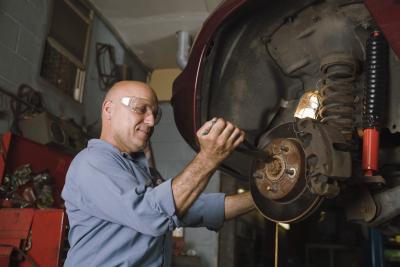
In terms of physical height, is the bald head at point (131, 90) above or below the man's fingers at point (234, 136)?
above

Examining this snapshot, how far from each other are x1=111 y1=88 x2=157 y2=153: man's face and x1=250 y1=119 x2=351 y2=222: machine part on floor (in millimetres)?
370

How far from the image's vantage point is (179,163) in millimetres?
3715

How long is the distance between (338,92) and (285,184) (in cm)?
32

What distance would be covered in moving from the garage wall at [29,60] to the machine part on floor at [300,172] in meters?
1.67

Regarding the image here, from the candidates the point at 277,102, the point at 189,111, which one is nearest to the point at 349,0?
the point at 277,102

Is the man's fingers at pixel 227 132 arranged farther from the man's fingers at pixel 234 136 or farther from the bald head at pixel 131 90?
the bald head at pixel 131 90

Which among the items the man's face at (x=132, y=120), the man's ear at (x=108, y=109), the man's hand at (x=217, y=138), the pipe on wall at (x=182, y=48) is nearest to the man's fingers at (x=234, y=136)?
the man's hand at (x=217, y=138)

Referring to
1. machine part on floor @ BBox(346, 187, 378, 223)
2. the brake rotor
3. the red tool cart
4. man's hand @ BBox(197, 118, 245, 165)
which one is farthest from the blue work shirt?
the red tool cart

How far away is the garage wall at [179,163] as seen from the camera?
11.1 feet

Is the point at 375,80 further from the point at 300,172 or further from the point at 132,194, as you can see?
the point at 132,194

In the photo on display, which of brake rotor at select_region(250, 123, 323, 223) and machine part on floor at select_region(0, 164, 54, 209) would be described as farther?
machine part on floor at select_region(0, 164, 54, 209)

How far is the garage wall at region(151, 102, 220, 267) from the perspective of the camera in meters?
3.38

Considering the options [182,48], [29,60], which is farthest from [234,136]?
[182,48]

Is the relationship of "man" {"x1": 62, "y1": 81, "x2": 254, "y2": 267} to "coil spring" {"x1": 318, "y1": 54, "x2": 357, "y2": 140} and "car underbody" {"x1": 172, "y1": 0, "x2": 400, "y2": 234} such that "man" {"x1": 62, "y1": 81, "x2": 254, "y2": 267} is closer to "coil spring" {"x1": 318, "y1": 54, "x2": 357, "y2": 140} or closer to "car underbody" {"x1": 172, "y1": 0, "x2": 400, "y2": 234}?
"car underbody" {"x1": 172, "y1": 0, "x2": 400, "y2": 234}
